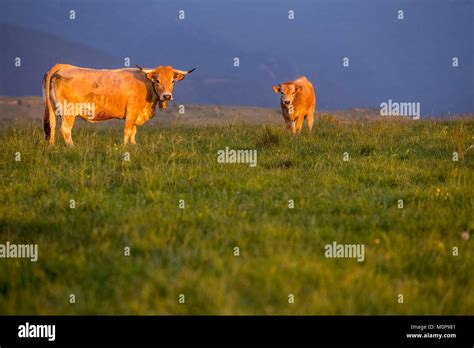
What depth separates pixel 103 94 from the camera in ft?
39.0

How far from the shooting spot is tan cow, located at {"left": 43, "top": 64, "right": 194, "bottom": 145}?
→ 11422mm

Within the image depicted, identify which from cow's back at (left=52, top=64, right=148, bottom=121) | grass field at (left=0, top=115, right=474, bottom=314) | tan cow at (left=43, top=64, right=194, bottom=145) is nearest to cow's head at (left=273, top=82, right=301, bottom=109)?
tan cow at (left=43, top=64, right=194, bottom=145)

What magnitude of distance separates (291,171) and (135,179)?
2648 millimetres

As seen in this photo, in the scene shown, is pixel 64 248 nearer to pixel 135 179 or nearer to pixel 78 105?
pixel 135 179

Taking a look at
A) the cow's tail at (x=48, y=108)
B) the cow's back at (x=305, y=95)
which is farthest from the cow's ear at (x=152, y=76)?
the cow's back at (x=305, y=95)

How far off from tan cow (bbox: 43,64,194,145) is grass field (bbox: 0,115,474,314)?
6.66 ft

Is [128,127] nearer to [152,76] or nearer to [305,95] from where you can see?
[152,76]

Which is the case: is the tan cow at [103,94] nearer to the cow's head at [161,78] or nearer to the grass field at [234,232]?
the cow's head at [161,78]

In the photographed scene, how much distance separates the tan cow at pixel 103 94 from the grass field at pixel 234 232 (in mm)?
2030

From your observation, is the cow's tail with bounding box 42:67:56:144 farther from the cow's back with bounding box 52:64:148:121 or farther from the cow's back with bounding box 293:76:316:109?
the cow's back with bounding box 293:76:316:109

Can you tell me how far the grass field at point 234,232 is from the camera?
399cm

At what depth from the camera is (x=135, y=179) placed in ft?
24.8

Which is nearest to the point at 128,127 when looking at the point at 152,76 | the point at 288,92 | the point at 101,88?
the point at 101,88

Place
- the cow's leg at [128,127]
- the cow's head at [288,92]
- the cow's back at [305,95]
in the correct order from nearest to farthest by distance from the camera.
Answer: the cow's leg at [128,127], the cow's head at [288,92], the cow's back at [305,95]
